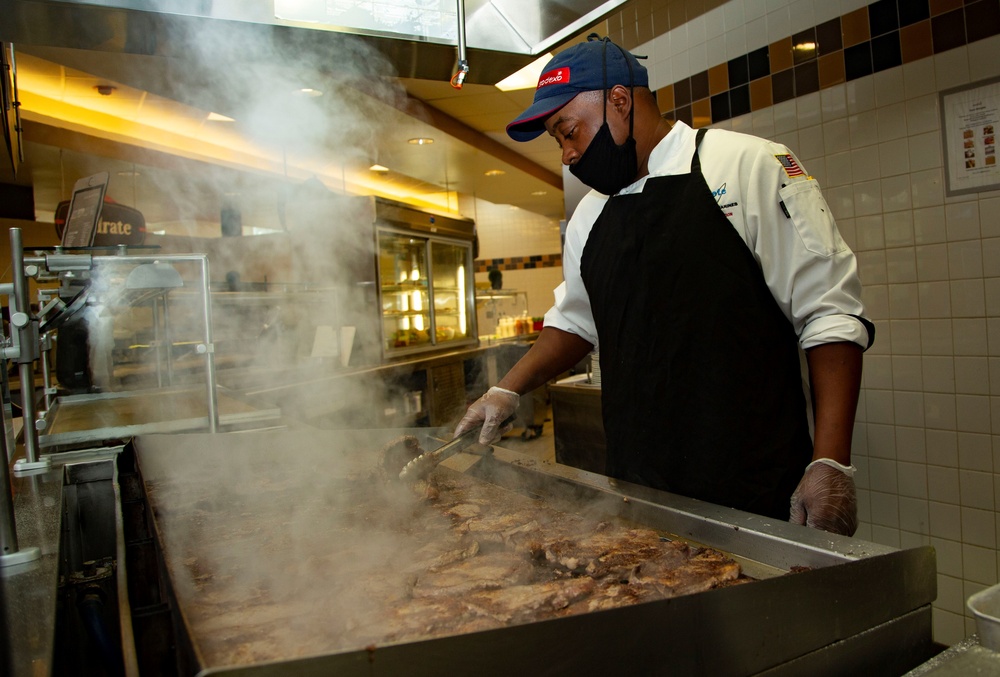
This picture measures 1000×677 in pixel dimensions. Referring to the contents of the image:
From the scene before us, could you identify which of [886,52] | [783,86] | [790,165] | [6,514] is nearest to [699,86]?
[783,86]

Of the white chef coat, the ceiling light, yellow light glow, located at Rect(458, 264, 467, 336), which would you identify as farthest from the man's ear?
yellow light glow, located at Rect(458, 264, 467, 336)

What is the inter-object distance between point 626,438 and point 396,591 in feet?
2.93

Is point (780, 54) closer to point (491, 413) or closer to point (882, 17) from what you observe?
point (882, 17)

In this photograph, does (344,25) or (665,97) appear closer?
(344,25)

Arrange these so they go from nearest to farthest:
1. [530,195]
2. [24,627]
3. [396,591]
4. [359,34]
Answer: [24,627]
[396,591]
[359,34]
[530,195]

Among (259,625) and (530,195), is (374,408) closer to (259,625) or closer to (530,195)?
(259,625)

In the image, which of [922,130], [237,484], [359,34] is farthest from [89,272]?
[922,130]

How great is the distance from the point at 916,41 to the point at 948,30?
10 centimetres

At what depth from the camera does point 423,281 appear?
7328 mm

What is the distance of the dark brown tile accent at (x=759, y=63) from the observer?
2797 mm

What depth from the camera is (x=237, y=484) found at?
5.82 ft

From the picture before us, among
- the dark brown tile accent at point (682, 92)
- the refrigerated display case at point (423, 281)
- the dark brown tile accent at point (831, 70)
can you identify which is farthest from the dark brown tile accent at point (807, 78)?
the refrigerated display case at point (423, 281)

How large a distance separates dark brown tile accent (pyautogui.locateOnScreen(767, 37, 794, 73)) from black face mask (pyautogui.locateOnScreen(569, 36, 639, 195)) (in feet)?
4.62

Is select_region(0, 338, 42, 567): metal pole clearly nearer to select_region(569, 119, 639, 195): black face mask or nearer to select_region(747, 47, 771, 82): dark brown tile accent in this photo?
select_region(569, 119, 639, 195): black face mask
